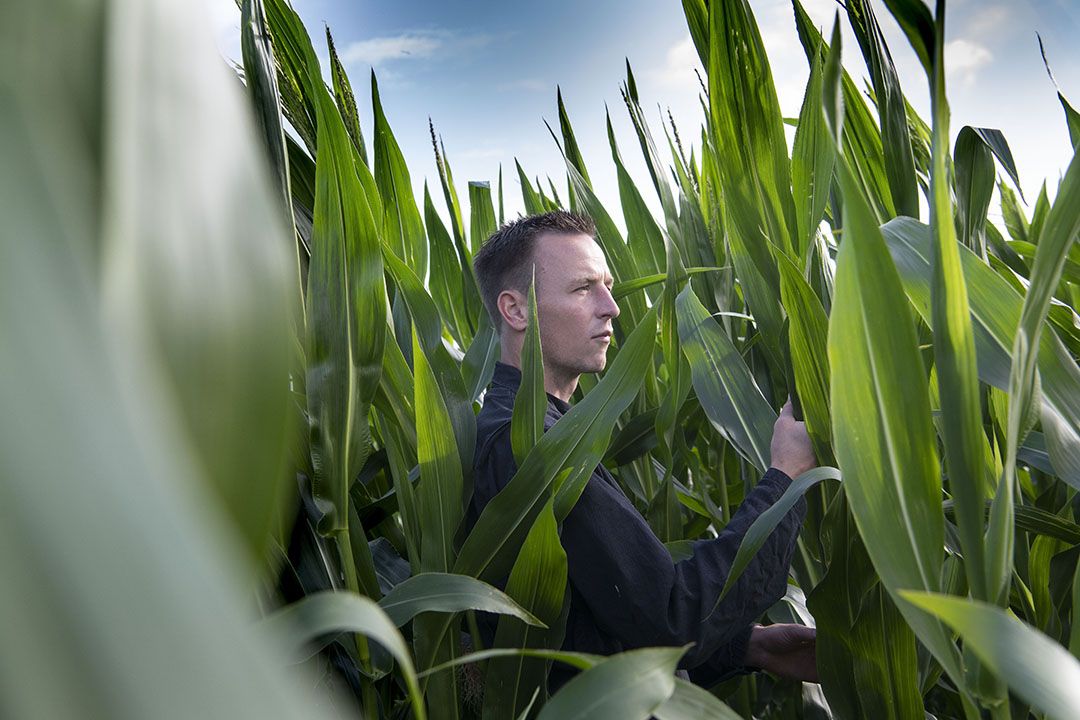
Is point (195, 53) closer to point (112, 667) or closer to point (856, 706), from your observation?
point (112, 667)

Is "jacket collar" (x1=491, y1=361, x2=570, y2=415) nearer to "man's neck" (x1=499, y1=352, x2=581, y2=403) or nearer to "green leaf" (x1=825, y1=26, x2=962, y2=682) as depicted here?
"man's neck" (x1=499, y1=352, x2=581, y2=403)

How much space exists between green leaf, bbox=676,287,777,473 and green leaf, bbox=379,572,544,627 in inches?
11.5

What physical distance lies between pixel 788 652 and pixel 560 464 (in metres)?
0.40

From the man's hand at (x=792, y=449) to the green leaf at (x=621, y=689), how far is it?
0.41 meters

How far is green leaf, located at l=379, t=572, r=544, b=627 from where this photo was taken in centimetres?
43

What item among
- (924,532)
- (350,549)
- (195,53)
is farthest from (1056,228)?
(350,549)

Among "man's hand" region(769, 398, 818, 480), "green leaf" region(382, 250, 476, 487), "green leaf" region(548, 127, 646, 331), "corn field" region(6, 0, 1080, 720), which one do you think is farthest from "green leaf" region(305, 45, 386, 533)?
"green leaf" region(548, 127, 646, 331)

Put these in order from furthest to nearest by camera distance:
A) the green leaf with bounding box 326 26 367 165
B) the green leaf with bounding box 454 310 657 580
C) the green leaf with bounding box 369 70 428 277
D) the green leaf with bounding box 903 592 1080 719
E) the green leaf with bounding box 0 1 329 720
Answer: the green leaf with bounding box 369 70 428 277 → the green leaf with bounding box 326 26 367 165 → the green leaf with bounding box 454 310 657 580 → the green leaf with bounding box 903 592 1080 719 → the green leaf with bounding box 0 1 329 720

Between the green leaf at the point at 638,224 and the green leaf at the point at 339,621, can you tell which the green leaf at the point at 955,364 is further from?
the green leaf at the point at 638,224

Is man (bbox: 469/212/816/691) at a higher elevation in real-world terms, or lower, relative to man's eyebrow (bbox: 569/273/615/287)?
lower

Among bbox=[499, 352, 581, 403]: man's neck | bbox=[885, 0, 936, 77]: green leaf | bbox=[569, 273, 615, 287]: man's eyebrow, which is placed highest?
bbox=[885, 0, 936, 77]: green leaf

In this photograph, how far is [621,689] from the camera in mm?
266

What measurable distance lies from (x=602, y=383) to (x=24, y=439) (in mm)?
539

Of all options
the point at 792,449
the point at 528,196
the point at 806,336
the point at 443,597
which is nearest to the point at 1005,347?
the point at 806,336
